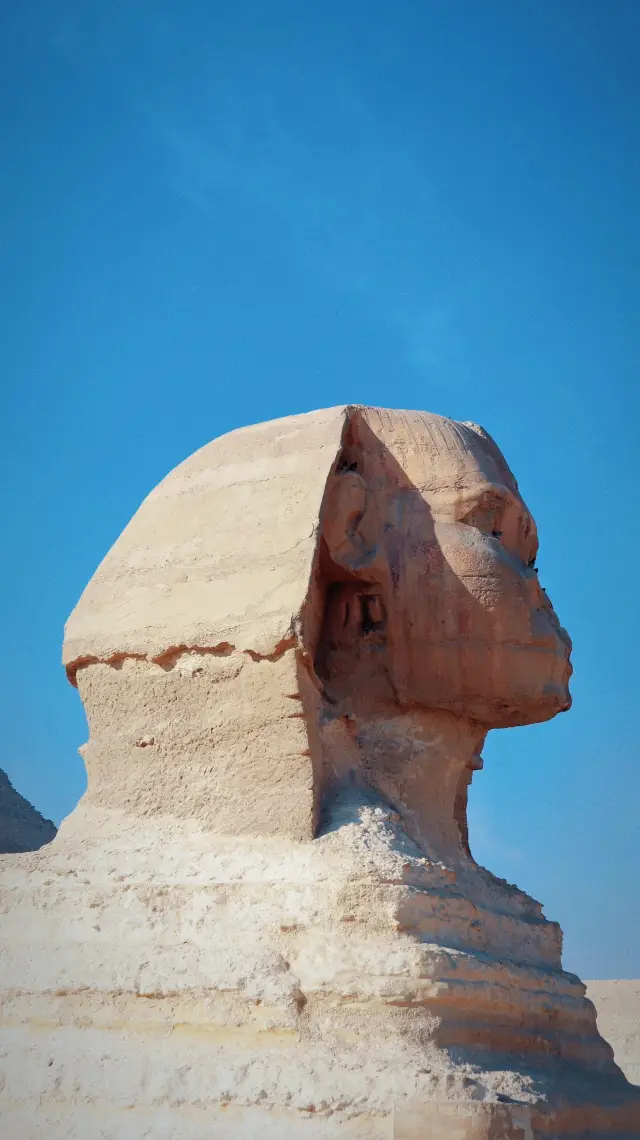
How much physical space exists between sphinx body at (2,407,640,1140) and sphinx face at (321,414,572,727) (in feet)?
0.04

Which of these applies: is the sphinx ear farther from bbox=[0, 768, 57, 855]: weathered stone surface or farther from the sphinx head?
bbox=[0, 768, 57, 855]: weathered stone surface

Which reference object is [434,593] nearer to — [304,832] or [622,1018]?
[304,832]

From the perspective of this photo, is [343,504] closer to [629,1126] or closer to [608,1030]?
[629,1126]

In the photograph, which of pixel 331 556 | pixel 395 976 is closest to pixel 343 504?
pixel 331 556

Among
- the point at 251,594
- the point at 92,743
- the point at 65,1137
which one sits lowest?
the point at 65,1137

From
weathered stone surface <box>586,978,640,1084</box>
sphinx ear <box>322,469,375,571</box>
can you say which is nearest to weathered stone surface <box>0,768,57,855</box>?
weathered stone surface <box>586,978,640,1084</box>

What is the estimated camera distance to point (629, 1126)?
524cm

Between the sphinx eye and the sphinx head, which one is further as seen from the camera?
the sphinx eye

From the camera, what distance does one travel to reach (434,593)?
601cm

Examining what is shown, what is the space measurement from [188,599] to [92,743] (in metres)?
0.90

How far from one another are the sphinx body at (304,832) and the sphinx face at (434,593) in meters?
0.01

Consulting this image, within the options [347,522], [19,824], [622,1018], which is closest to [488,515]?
[347,522]

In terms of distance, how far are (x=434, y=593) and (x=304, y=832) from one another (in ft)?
4.94

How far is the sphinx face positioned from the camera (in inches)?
236
